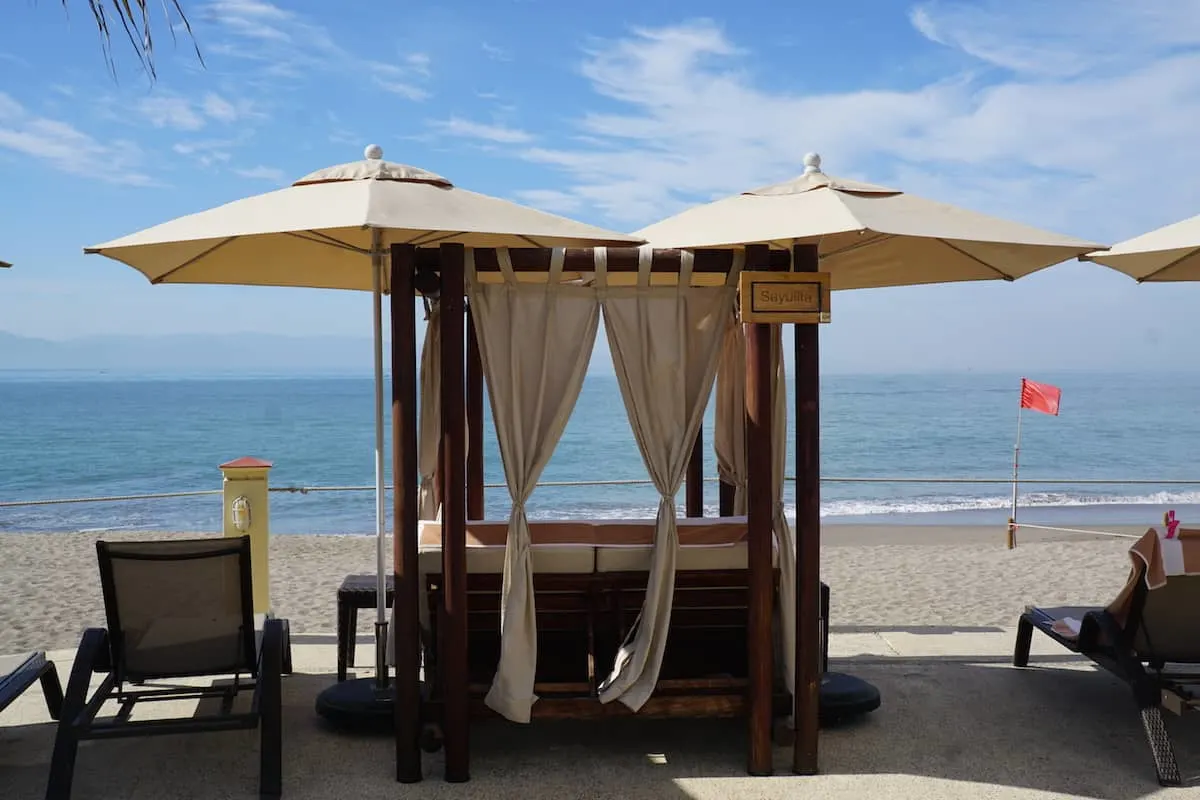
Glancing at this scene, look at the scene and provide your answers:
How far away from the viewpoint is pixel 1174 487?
907 inches

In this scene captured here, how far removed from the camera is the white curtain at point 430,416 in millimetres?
4902

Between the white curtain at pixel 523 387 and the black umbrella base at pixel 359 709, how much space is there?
0.54 meters

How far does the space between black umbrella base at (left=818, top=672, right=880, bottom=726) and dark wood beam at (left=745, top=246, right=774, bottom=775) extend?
0.41 m

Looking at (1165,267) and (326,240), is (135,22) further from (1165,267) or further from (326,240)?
(1165,267)

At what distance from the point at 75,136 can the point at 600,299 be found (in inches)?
2440

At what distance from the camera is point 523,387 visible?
407 centimetres

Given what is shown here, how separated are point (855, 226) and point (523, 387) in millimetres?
1391

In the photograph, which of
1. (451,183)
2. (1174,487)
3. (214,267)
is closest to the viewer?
(451,183)

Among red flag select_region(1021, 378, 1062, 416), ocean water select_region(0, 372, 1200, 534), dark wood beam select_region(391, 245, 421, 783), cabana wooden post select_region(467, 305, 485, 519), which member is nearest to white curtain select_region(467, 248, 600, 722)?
dark wood beam select_region(391, 245, 421, 783)

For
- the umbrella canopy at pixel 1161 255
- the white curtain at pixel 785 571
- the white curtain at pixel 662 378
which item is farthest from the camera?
the umbrella canopy at pixel 1161 255

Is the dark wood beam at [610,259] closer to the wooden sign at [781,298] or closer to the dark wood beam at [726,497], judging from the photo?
the wooden sign at [781,298]

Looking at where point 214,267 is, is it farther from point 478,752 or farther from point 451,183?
point 478,752

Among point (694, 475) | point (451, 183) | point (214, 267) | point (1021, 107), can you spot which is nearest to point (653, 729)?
point (694, 475)

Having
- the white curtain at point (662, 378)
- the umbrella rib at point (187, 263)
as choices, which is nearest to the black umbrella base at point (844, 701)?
the white curtain at point (662, 378)
